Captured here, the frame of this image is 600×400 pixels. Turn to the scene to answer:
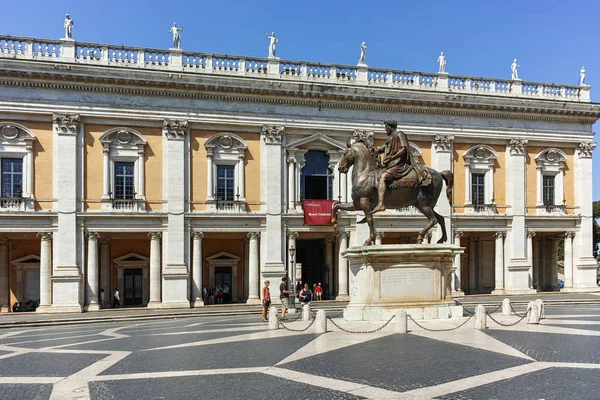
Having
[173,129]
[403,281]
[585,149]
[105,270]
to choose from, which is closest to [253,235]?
[173,129]

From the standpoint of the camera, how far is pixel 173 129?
3328 cm

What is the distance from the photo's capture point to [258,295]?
34250 mm

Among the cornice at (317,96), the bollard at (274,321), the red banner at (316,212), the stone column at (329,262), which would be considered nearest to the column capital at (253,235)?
the red banner at (316,212)

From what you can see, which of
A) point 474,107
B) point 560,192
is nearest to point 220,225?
point 474,107

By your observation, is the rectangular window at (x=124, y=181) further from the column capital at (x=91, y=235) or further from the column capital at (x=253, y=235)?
the column capital at (x=253, y=235)

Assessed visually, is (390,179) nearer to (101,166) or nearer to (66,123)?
(101,166)

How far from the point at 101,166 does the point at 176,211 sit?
477 centimetres

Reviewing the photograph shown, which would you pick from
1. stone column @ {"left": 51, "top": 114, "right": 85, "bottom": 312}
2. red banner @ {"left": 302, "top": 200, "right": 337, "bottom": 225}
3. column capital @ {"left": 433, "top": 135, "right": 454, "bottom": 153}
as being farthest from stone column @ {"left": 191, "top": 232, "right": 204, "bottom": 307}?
column capital @ {"left": 433, "top": 135, "right": 454, "bottom": 153}

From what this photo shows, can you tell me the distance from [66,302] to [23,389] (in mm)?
22129

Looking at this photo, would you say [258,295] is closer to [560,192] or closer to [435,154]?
[435,154]

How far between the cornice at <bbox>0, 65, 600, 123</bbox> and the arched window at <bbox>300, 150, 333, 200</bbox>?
315 centimetres

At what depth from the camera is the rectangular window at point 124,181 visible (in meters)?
32.8

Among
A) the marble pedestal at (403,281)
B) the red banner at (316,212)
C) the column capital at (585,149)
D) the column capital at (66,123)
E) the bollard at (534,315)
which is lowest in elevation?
the bollard at (534,315)

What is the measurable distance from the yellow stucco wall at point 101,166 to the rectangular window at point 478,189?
20098 millimetres
